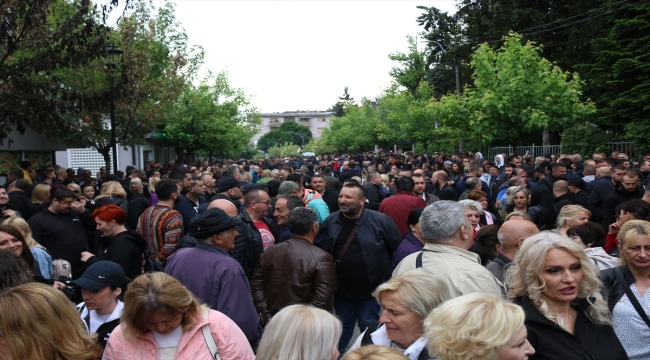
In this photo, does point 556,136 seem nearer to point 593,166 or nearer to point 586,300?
point 593,166

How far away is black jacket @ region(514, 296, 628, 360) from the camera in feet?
11.0

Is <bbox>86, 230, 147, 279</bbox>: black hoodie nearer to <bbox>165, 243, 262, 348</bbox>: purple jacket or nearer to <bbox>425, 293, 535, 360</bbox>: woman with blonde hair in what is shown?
<bbox>165, 243, 262, 348</bbox>: purple jacket

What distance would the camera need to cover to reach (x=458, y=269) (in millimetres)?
4051

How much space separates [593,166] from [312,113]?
182440mm

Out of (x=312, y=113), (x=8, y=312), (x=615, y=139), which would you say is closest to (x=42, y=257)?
(x=8, y=312)

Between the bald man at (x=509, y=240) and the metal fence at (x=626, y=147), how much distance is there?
22.3 m

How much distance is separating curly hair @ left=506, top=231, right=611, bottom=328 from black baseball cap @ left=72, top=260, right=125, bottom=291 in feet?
8.42

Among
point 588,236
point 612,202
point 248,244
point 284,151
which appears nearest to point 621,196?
point 612,202

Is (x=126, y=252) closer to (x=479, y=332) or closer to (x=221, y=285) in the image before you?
(x=221, y=285)

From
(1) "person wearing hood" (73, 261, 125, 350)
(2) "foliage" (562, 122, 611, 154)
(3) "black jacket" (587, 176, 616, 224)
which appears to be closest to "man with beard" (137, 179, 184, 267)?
(1) "person wearing hood" (73, 261, 125, 350)

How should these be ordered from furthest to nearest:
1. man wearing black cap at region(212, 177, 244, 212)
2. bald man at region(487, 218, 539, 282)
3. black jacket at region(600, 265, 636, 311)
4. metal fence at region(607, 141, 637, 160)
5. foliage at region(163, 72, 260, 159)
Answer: foliage at region(163, 72, 260, 159) < metal fence at region(607, 141, 637, 160) < man wearing black cap at region(212, 177, 244, 212) < bald man at region(487, 218, 539, 282) < black jacket at region(600, 265, 636, 311)

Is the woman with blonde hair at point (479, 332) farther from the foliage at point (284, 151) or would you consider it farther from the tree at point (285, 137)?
the tree at point (285, 137)

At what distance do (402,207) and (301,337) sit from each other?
5.52m

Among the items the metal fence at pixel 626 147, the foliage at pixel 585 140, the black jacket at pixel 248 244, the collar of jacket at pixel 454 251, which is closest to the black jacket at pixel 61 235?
the black jacket at pixel 248 244
